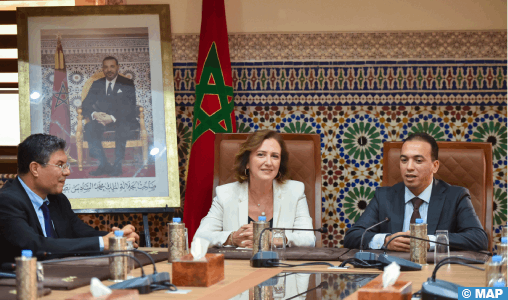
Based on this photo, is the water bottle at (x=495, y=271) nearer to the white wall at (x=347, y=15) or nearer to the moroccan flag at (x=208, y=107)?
the moroccan flag at (x=208, y=107)

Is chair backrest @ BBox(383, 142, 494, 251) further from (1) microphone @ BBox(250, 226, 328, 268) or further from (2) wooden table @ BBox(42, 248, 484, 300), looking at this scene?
(1) microphone @ BBox(250, 226, 328, 268)

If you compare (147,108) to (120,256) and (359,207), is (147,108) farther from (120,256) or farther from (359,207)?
(120,256)

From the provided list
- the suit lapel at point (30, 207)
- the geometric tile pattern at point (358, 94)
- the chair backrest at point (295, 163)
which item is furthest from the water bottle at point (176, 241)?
the geometric tile pattern at point (358, 94)

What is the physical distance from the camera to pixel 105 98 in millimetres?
3986

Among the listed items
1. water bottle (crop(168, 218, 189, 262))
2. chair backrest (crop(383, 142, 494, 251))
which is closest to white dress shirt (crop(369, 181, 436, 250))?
chair backrest (crop(383, 142, 494, 251))

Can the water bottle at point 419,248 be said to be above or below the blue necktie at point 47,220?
below

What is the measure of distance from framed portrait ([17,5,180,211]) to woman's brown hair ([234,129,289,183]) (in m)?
0.72

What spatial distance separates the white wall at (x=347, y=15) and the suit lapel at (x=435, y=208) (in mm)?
1624

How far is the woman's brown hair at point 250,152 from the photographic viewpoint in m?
3.33

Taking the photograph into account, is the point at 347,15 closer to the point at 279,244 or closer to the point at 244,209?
the point at 244,209

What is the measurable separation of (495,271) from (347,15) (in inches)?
113

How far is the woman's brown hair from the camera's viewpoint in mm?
3327

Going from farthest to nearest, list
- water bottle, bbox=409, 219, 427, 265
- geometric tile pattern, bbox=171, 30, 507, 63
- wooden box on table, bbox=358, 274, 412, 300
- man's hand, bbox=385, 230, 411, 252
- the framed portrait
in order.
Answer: geometric tile pattern, bbox=171, 30, 507, 63 → the framed portrait → man's hand, bbox=385, 230, 411, 252 → water bottle, bbox=409, 219, 427, 265 → wooden box on table, bbox=358, 274, 412, 300

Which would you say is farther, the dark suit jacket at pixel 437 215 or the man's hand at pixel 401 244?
the dark suit jacket at pixel 437 215
